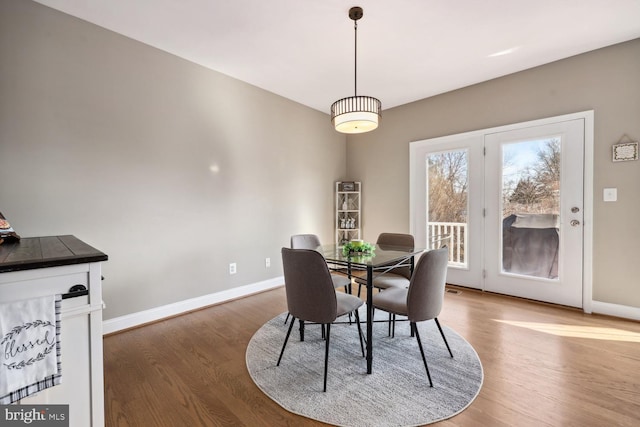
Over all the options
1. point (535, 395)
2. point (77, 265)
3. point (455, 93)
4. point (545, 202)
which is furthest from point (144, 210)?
point (545, 202)

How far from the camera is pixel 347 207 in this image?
4.82m

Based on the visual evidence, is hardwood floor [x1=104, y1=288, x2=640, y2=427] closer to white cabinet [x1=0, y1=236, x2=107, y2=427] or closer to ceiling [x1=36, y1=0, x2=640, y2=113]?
white cabinet [x1=0, y1=236, x2=107, y2=427]

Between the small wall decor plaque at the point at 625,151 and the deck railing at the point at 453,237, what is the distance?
5.10ft

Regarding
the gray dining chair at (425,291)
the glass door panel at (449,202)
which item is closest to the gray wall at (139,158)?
the glass door panel at (449,202)

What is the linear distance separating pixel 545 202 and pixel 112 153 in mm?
4421

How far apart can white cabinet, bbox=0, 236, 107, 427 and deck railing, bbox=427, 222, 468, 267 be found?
12.5 feet

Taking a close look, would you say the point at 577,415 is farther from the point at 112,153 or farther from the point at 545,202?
the point at 112,153

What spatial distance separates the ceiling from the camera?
2.18 meters

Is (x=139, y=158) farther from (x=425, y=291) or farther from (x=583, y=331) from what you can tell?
(x=583, y=331)

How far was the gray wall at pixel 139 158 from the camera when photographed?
2.12 metres

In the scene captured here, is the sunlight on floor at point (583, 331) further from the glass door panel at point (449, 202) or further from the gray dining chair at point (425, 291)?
the gray dining chair at point (425, 291)

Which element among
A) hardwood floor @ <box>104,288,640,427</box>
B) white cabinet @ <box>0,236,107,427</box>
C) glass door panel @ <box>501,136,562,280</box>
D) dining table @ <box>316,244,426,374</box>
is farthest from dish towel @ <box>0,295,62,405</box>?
glass door panel @ <box>501,136,562,280</box>

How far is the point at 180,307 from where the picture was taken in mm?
2957

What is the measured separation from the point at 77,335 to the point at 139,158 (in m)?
1.96
